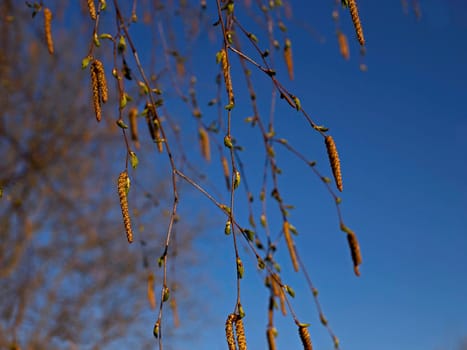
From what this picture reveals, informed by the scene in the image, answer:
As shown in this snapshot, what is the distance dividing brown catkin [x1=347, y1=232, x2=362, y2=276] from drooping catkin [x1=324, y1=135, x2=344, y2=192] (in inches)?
8.1

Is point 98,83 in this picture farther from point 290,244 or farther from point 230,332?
point 290,244

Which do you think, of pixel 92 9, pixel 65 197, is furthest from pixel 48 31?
pixel 65 197

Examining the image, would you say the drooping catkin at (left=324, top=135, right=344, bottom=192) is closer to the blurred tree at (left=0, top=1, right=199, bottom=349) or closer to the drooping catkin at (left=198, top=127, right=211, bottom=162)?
the drooping catkin at (left=198, top=127, right=211, bottom=162)

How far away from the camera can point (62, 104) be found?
6289mm

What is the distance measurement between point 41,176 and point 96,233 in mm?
759

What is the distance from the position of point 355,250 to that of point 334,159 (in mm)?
235

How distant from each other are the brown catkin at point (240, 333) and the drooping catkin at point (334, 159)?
18 cm

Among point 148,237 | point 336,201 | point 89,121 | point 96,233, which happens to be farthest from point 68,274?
point 336,201

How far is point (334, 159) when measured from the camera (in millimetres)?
696

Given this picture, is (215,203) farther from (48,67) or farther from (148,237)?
(48,67)

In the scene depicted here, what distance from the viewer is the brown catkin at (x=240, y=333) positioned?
56 centimetres

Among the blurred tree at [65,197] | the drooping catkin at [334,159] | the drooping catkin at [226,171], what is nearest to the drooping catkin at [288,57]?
the drooping catkin at [226,171]

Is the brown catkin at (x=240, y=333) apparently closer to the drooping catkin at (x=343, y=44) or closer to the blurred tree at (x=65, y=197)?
the drooping catkin at (x=343, y=44)

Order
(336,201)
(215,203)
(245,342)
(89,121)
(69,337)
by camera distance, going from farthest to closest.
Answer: (89,121)
(69,337)
(336,201)
(215,203)
(245,342)
